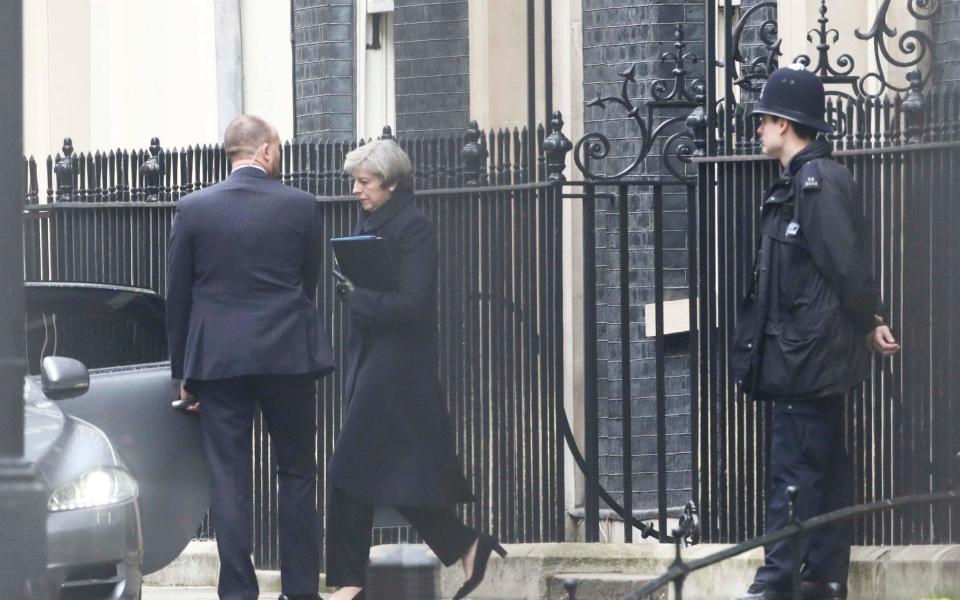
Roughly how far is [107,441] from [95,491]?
254 millimetres

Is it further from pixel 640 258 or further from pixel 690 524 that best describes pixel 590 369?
pixel 640 258

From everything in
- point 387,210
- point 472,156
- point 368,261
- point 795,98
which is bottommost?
point 368,261

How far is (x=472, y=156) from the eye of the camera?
962 centimetres

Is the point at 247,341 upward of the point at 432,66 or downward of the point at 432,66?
downward

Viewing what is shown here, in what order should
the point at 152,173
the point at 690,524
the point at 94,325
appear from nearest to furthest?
the point at 690,524
the point at 94,325
the point at 152,173

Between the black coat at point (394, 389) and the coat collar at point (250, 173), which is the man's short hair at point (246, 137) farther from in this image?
the black coat at point (394, 389)

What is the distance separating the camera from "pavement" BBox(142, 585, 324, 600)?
9.89 metres

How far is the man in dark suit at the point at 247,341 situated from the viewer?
8180 mm

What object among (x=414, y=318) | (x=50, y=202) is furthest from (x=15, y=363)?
(x=50, y=202)

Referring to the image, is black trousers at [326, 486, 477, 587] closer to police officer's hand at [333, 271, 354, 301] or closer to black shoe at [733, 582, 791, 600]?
police officer's hand at [333, 271, 354, 301]

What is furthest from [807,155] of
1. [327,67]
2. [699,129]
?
[327,67]

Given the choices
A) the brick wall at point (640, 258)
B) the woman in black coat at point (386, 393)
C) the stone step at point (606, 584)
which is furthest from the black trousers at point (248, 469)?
the brick wall at point (640, 258)

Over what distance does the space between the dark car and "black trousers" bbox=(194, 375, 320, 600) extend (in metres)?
0.33

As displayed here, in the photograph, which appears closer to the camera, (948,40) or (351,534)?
(351,534)
